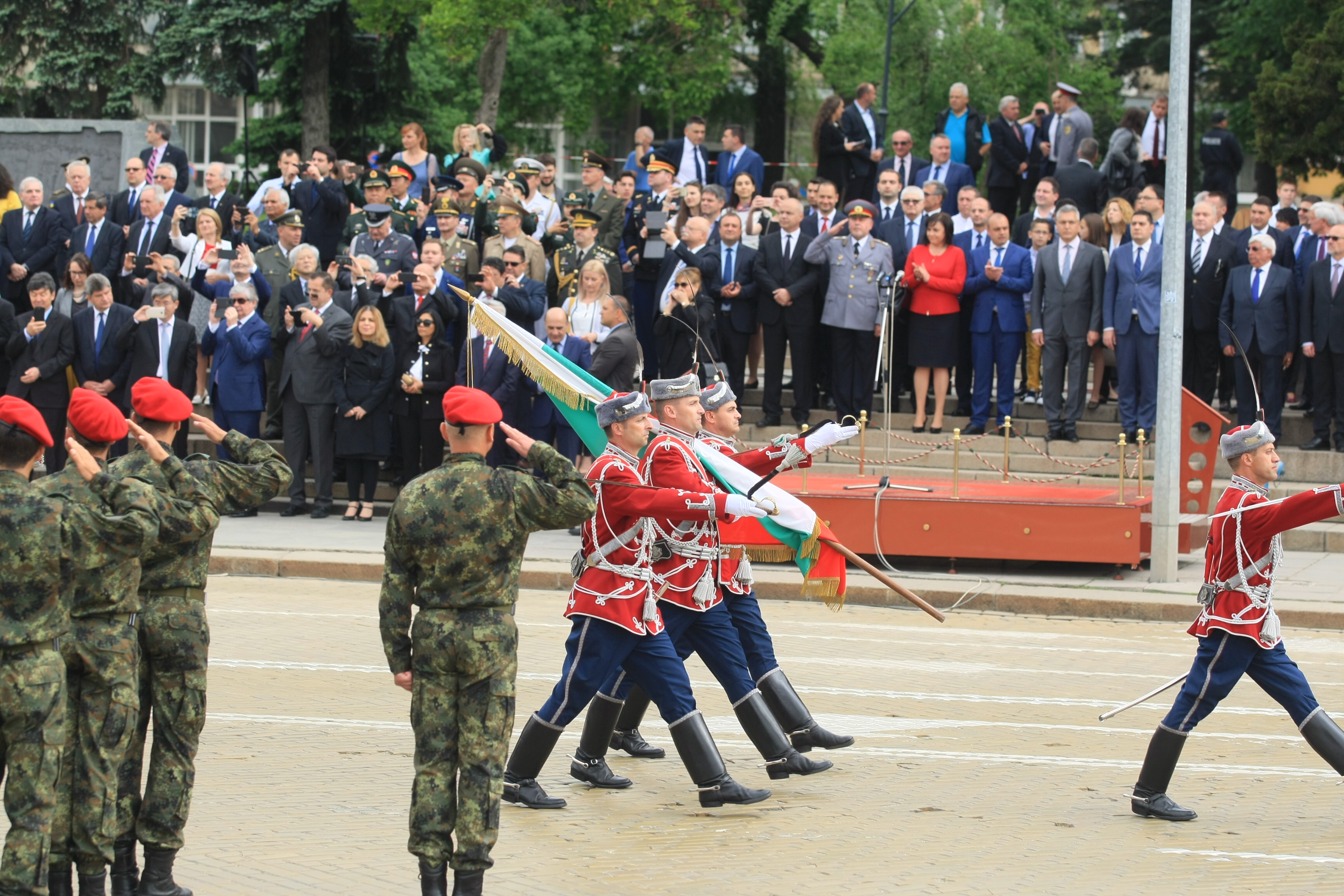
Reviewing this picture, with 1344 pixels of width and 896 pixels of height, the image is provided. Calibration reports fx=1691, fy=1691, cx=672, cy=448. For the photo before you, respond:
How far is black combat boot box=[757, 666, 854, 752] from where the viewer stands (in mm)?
9039

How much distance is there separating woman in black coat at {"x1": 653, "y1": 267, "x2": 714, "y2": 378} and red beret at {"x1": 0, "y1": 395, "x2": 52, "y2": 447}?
11165mm

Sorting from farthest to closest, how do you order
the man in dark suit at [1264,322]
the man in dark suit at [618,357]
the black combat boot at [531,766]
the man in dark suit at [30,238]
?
the man in dark suit at [30,238] < the man in dark suit at [1264,322] < the man in dark suit at [618,357] < the black combat boot at [531,766]

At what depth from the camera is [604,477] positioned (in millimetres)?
8219

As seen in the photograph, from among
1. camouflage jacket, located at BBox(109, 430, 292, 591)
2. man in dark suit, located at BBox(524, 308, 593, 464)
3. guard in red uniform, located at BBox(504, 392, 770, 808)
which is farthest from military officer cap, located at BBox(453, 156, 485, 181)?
camouflage jacket, located at BBox(109, 430, 292, 591)

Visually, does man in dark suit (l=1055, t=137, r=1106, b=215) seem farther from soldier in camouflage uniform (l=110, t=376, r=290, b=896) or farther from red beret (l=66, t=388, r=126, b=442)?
red beret (l=66, t=388, r=126, b=442)

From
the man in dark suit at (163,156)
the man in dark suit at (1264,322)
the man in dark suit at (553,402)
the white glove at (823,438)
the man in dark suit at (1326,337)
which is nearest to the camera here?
the white glove at (823,438)

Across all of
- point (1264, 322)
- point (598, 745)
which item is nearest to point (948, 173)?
point (1264, 322)

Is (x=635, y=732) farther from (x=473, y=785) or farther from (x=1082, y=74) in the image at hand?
(x=1082, y=74)

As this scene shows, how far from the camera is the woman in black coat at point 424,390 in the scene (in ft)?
56.1

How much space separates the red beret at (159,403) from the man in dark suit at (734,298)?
11450 mm

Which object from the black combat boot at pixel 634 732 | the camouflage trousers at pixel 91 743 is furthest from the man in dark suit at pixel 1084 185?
the camouflage trousers at pixel 91 743

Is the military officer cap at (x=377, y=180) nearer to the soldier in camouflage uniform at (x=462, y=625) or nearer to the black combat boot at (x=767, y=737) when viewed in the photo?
the black combat boot at (x=767, y=737)

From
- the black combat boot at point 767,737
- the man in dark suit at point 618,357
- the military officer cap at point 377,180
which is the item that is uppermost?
the military officer cap at point 377,180

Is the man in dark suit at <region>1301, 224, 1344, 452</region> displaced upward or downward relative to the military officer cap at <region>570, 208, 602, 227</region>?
downward
